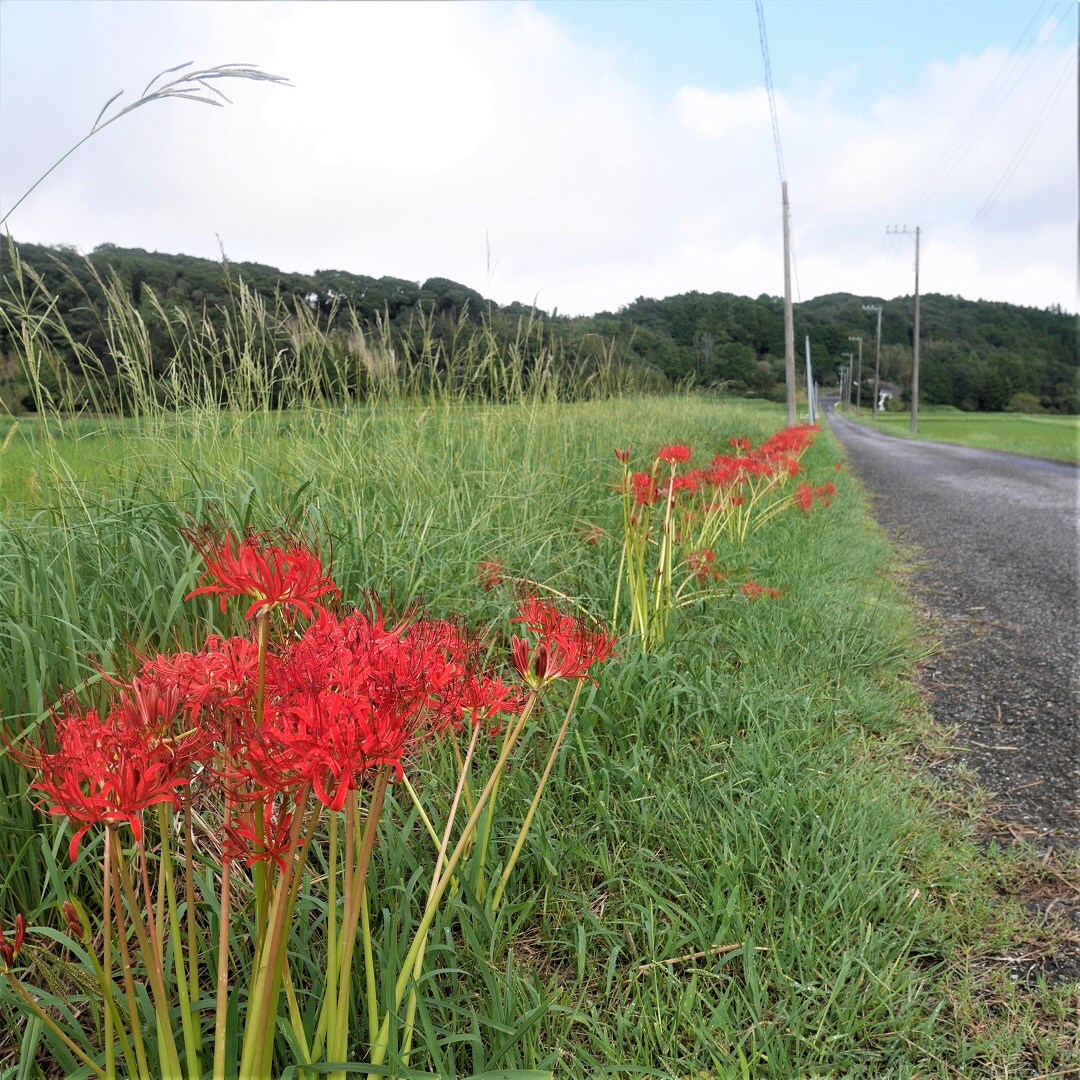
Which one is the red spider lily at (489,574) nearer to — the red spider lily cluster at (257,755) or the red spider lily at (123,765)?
the red spider lily cluster at (257,755)

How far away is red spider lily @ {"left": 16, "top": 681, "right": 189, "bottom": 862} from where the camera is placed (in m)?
0.72

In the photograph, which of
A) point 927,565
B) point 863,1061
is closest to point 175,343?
point 863,1061

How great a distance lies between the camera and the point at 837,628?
3348 mm

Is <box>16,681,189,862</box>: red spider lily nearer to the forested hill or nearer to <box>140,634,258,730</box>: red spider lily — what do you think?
<box>140,634,258,730</box>: red spider lily

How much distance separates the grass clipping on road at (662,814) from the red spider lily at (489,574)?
0.05 m

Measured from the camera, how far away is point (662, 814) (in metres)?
1.98

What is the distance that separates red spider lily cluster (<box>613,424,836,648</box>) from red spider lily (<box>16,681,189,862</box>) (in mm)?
2016

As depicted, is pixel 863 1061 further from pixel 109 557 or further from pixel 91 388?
pixel 91 388

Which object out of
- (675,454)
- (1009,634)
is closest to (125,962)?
(675,454)

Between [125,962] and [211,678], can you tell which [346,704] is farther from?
[125,962]

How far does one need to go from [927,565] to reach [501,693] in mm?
4887

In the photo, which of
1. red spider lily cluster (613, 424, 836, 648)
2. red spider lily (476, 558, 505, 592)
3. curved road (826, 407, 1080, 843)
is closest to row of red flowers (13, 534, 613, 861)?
red spider lily (476, 558, 505, 592)

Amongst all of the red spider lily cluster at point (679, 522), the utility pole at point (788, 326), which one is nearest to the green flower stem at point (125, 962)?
the red spider lily cluster at point (679, 522)

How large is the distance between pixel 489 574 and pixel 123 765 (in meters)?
2.04
